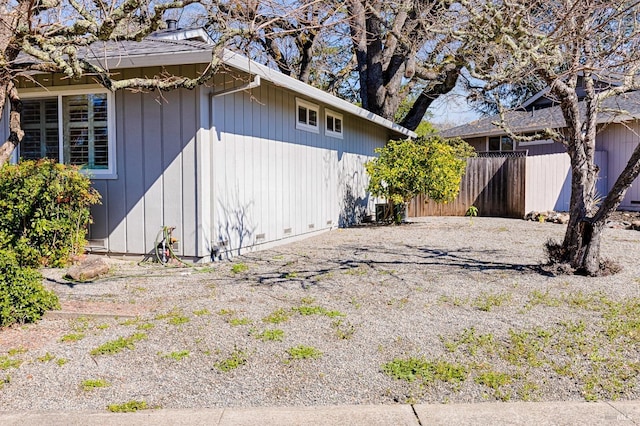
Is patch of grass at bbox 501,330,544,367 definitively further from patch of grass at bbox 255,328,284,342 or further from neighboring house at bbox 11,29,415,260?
neighboring house at bbox 11,29,415,260

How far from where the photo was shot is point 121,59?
7.15 m

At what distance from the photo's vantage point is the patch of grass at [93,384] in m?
3.46

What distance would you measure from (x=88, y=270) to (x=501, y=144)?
1871 cm

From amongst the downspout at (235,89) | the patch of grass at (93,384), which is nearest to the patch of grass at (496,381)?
the patch of grass at (93,384)

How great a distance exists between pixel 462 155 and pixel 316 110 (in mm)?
6348

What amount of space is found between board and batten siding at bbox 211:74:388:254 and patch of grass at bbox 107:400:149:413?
4603 millimetres

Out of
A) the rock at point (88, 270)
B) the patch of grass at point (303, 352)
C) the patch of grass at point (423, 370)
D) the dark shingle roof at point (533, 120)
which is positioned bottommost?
the patch of grass at point (423, 370)

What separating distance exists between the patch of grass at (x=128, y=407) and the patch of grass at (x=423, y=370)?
1.58m

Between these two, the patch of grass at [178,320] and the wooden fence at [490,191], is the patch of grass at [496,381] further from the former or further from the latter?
the wooden fence at [490,191]

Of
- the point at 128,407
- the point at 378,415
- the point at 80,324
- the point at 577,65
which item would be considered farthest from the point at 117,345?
the point at 577,65

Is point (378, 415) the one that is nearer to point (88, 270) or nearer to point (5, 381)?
point (5, 381)

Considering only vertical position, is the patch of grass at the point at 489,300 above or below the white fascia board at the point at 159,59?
below

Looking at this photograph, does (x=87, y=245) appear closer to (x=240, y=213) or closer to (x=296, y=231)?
(x=240, y=213)

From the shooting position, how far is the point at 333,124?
41.1 feet
